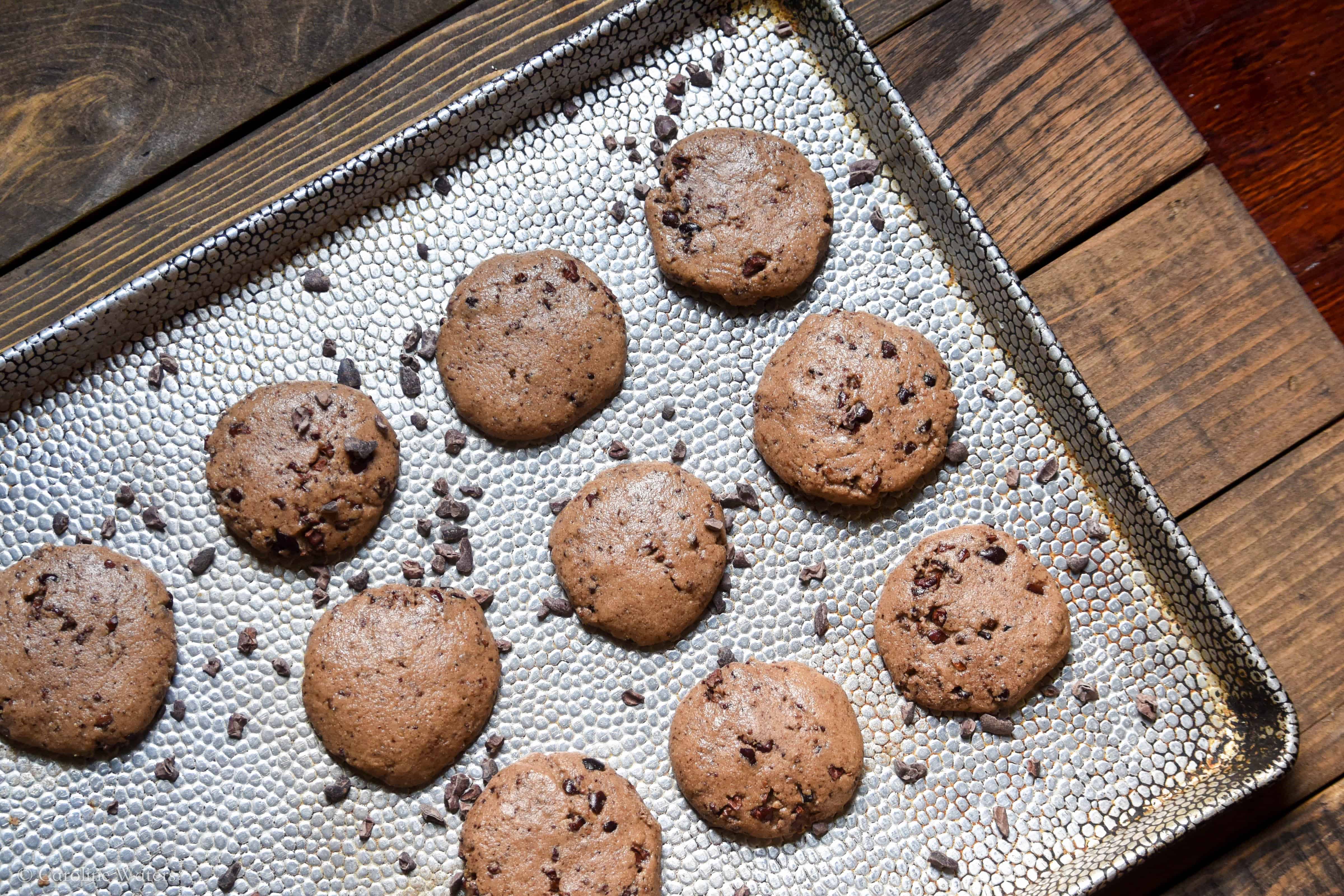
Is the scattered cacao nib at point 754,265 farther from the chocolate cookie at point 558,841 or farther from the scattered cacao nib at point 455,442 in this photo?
the chocolate cookie at point 558,841

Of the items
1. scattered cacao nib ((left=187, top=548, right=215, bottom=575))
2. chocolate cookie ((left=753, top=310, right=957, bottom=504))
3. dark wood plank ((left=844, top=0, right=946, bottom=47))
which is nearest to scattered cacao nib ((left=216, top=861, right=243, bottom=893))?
scattered cacao nib ((left=187, top=548, right=215, bottom=575))

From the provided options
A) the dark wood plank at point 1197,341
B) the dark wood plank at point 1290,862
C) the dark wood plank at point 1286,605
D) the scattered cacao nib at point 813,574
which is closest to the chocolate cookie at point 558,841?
the scattered cacao nib at point 813,574

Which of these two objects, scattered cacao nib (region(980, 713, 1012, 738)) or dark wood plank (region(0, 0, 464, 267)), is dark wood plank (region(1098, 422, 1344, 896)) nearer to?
scattered cacao nib (region(980, 713, 1012, 738))

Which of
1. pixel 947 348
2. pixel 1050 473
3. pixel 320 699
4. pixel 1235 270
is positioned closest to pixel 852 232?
pixel 947 348

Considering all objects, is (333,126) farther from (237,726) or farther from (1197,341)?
(1197,341)

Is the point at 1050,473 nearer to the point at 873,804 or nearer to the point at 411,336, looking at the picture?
the point at 873,804

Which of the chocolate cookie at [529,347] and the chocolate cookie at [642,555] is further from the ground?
the chocolate cookie at [529,347]

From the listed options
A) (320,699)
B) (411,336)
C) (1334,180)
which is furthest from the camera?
(1334,180)
